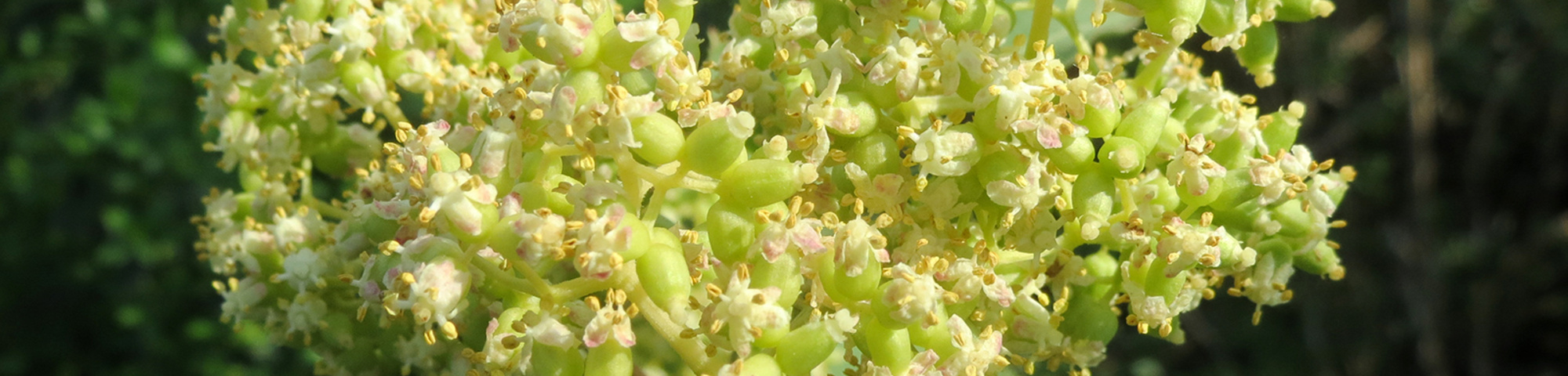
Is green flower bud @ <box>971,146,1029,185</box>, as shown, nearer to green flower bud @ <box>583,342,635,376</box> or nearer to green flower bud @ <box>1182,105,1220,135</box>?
green flower bud @ <box>1182,105,1220,135</box>

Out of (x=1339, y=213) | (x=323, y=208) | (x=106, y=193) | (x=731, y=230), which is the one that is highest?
(x=731, y=230)

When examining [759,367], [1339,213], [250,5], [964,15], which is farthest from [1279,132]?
[1339,213]

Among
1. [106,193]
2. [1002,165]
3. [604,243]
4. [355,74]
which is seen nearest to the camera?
[604,243]

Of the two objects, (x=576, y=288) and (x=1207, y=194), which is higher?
(x=1207, y=194)

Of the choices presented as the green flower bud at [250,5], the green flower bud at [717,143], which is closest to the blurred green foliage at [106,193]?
the green flower bud at [250,5]

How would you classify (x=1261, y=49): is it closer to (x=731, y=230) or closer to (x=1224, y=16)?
(x=1224, y=16)

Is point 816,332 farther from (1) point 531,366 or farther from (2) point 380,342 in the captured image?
(2) point 380,342

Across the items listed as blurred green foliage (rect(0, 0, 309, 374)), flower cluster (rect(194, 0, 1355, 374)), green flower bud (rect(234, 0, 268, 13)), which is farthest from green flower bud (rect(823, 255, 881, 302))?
blurred green foliage (rect(0, 0, 309, 374))
